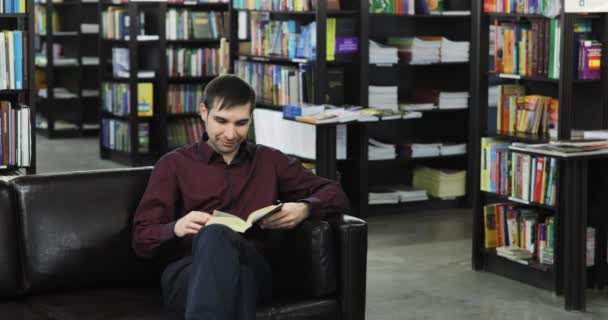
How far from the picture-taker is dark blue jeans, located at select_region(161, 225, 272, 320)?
313cm

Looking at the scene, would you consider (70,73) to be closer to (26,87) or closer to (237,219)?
(26,87)

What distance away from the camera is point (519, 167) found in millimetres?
Result: 5469

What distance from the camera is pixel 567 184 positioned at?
16.3ft

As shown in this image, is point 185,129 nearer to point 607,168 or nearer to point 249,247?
point 607,168

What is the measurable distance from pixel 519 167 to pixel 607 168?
1.49ft

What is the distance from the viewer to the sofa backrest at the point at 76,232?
3.59m

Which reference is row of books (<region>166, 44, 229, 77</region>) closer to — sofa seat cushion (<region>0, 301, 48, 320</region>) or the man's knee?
sofa seat cushion (<region>0, 301, 48, 320</region>)

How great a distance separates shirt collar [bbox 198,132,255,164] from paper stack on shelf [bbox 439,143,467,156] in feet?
13.3

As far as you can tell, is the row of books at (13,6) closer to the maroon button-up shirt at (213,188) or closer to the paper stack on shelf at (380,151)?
the maroon button-up shirt at (213,188)

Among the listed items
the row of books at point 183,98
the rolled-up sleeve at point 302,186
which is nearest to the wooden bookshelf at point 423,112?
the row of books at point 183,98

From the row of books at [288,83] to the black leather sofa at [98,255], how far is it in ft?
11.3

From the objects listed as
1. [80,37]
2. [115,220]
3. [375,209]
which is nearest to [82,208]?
[115,220]

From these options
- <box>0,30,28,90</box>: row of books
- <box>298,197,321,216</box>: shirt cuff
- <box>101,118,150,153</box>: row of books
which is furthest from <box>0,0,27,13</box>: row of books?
<box>101,118,150,153</box>: row of books

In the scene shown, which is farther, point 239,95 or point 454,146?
point 454,146
